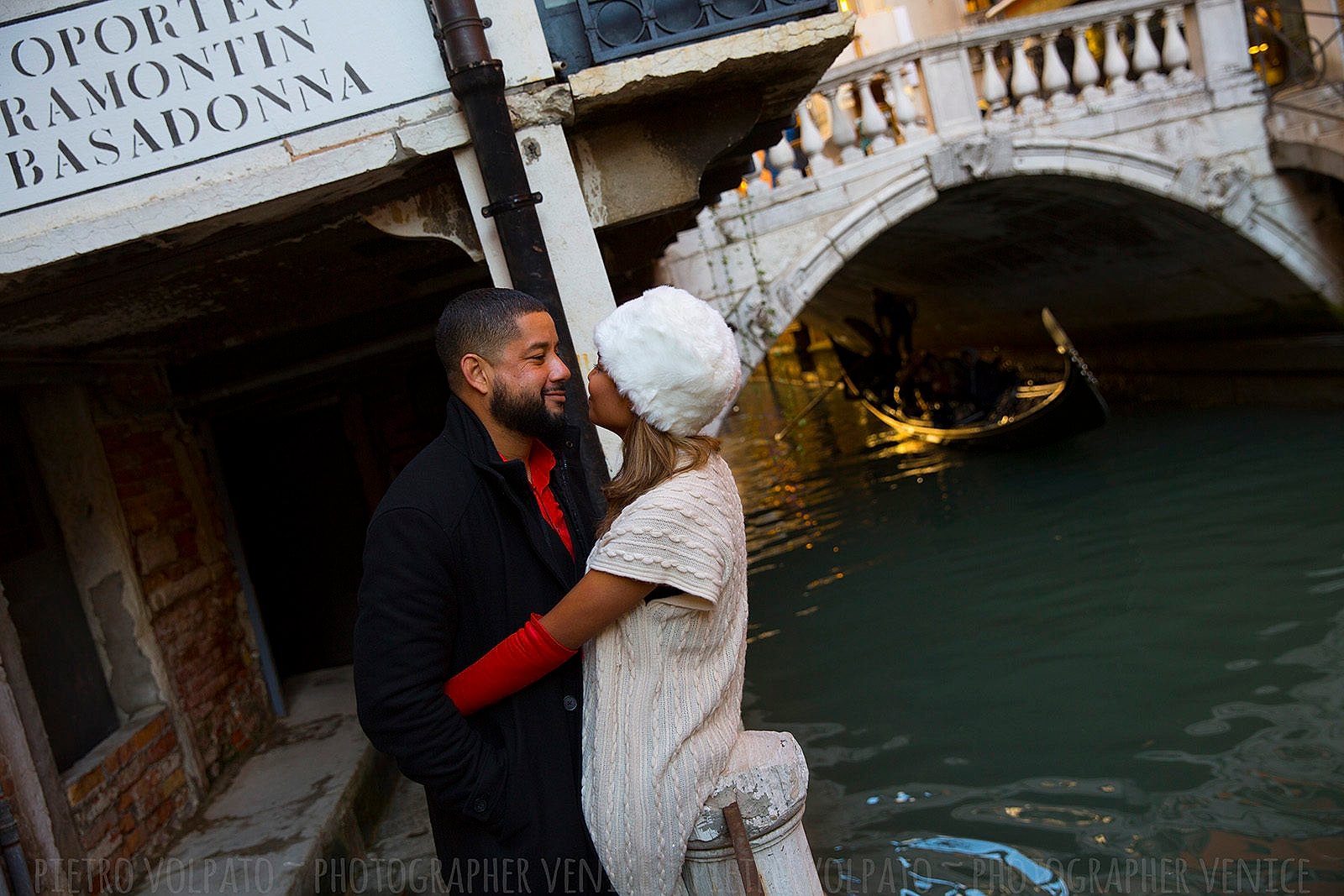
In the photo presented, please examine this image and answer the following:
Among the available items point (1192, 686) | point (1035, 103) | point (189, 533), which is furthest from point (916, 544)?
point (189, 533)

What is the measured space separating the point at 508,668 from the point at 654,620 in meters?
0.19

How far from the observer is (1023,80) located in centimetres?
659

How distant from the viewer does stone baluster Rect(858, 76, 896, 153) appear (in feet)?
20.7

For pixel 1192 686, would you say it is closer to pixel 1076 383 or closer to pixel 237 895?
pixel 237 895

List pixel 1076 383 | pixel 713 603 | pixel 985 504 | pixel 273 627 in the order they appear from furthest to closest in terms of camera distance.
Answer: pixel 1076 383 → pixel 985 504 → pixel 273 627 → pixel 713 603

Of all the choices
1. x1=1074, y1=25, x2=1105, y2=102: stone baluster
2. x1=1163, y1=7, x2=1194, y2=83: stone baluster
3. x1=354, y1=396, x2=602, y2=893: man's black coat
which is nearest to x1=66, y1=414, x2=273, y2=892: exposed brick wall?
x1=354, y1=396, x2=602, y2=893: man's black coat

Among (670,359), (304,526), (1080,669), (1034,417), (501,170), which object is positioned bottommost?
(1080,669)

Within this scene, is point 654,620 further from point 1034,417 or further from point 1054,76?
point 1034,417

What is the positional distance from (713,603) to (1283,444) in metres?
6.08

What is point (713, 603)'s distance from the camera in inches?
48.8

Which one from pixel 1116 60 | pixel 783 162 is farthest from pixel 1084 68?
pixel 783 162

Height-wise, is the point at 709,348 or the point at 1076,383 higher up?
the point at 709,348

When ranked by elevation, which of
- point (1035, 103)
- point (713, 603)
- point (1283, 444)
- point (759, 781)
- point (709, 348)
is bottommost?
point (1283, 444)

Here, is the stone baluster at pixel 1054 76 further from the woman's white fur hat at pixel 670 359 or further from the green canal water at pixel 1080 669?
the woman's white fur hat at pixel 670 359
